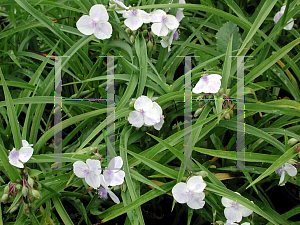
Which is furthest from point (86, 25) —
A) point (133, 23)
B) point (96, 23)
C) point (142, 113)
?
point (142, 113)

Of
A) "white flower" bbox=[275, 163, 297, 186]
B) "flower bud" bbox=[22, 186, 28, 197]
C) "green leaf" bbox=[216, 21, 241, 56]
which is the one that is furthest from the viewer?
A: "green leaf" bbox=[216, 21, 241, 56]

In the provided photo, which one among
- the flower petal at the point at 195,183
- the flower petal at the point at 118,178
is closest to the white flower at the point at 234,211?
the flower petal at the point at 195,183

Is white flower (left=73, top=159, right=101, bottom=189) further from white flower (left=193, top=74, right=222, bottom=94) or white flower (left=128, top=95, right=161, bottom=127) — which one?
white flower (left=193, top=74, right=222, bottom=94)

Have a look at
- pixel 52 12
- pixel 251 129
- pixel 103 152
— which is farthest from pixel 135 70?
pixel 52 12

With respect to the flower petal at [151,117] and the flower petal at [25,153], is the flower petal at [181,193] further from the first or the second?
the flower petal at [25,153]

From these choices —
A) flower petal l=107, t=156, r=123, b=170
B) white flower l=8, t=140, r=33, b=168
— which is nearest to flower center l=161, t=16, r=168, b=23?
flower petal l=107, t=156, r=123, b=170
